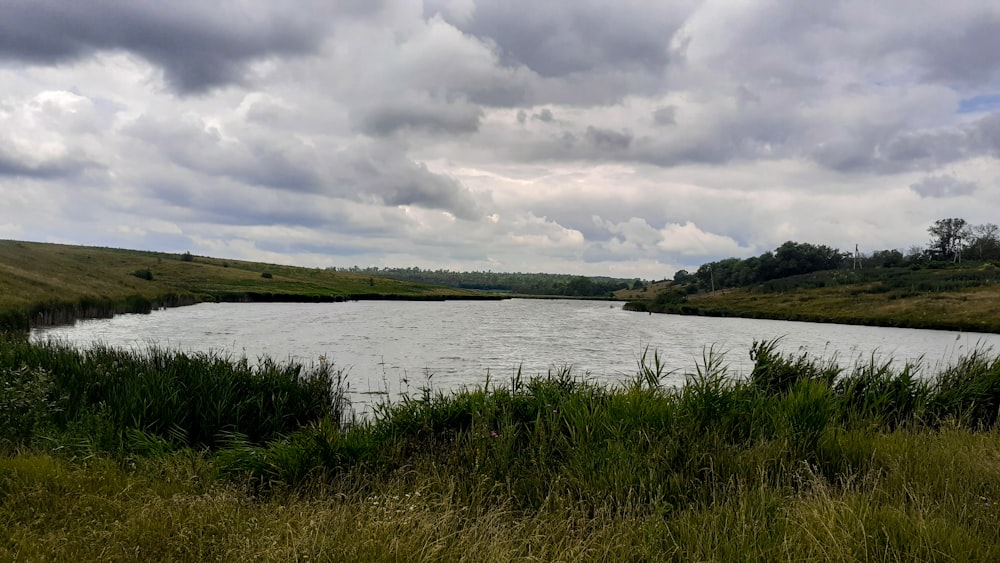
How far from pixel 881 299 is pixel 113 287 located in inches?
3658

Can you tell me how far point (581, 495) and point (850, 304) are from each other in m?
85.2

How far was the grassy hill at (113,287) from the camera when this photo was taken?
121ft

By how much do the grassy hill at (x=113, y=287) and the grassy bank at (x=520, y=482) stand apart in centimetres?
2843

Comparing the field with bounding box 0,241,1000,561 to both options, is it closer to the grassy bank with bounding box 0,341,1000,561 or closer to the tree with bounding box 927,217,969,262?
the grassy bank with bounding box 0,341,1000,561

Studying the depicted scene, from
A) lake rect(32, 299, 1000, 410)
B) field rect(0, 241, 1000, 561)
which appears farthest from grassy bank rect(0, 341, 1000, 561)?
lake rect(32, 299, 1000, 410)

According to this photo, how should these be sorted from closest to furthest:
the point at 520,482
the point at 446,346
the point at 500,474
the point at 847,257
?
the point at 520,482, the point at 500,474, the point at 446,346, the point at 847,257

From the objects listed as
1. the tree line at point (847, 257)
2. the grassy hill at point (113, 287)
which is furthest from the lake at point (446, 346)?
the tree line at point (847, 257)

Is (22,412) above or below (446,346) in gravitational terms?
above

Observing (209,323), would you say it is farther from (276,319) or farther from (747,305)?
(747,305)

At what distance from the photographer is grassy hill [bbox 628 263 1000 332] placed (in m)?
61.2

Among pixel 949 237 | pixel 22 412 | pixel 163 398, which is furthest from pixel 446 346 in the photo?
pixel 949 237

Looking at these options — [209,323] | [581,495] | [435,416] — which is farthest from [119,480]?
[209,323]

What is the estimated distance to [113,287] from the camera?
58969 millimetres

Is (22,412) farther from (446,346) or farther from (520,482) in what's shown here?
(446,346)
